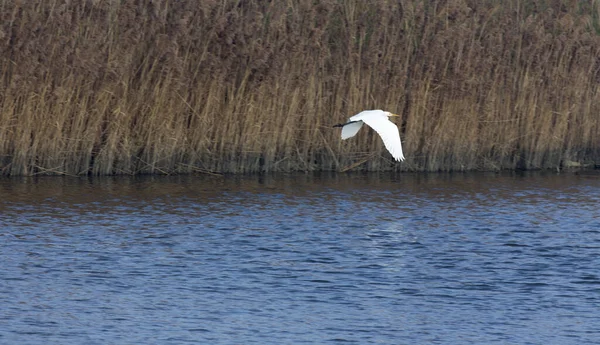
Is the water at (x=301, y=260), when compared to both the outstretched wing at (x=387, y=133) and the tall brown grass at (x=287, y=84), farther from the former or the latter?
A: the outstretched wing at (x=387, y=133)

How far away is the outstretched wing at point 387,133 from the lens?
8.68 metres

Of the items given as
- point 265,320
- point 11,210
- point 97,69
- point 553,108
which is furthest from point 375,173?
point 265,320

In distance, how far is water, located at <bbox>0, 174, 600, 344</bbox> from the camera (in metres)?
5.80

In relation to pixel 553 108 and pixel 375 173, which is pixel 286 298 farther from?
pixel 553 108

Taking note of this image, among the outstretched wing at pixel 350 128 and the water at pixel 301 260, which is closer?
the water at pixel 301 260

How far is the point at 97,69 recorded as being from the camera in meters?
10.4

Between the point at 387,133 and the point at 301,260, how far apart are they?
1.74 metres

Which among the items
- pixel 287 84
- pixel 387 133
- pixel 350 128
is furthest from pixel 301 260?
pixel 287 84

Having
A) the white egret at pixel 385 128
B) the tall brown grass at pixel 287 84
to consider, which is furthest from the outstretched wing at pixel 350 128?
the tall brown grass at pixel 287 84

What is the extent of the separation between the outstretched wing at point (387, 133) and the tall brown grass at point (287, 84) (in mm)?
2173

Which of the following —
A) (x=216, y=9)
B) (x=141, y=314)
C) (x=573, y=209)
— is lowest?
(x=141, y=314)

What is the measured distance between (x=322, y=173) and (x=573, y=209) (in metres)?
2.89

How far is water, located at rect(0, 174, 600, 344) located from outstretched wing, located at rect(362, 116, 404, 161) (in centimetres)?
69

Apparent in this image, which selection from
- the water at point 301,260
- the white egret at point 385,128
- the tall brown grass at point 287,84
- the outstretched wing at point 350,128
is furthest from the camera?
the tall brown grass at point 287,84
